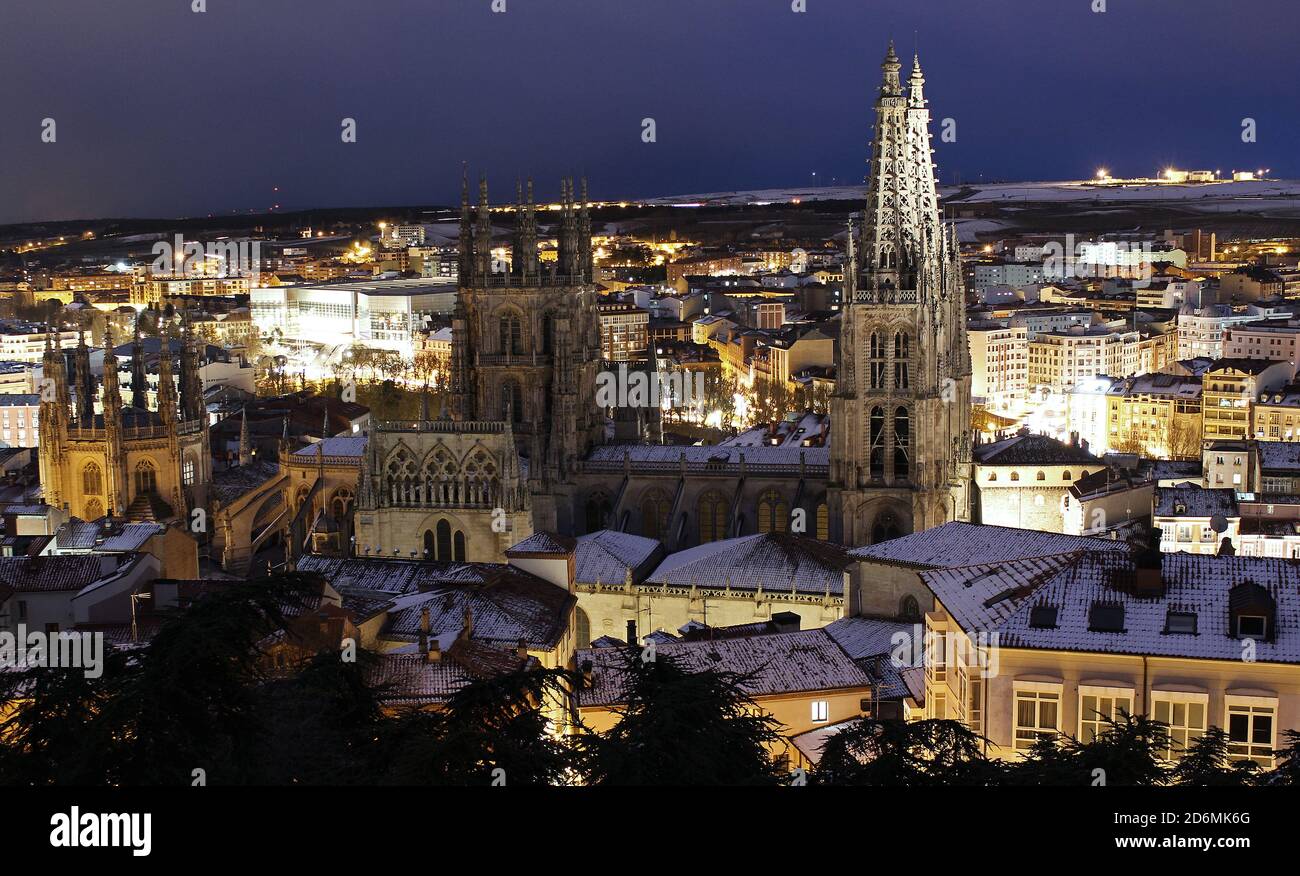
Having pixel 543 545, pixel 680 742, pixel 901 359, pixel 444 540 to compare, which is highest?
pixel 901 359

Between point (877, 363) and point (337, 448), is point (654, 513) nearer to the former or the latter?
point (877, 363)

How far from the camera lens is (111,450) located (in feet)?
200

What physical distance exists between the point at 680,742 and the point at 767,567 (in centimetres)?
2724

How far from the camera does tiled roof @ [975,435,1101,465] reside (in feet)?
210

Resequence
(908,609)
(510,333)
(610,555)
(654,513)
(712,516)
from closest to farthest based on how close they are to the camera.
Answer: (908,609), (610,555), (712,516), (654,513), (510,333)

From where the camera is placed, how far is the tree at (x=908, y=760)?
21734 millimetres

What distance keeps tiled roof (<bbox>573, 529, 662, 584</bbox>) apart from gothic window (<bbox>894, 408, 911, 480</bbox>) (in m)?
9.23

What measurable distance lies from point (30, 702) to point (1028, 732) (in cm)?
1742

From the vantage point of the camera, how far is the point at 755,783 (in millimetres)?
20734

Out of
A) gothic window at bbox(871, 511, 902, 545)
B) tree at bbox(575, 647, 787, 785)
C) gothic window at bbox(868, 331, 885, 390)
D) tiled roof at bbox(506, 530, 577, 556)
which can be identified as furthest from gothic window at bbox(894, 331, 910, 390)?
tree at bbox(575, 647, 787, 785)

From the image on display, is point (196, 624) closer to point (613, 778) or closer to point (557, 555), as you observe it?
point (613, 778)

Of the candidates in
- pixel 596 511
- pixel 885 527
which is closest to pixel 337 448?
pixel 596 511

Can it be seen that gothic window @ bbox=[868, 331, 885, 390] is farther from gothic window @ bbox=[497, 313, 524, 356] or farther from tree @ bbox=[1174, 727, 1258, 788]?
tree @ bbox=[1174, 727, 1258, 788]
